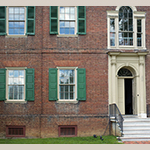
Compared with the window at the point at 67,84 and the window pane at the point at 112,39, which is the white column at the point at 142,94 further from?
the window at the point at 67,84

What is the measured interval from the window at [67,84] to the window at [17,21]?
2.84 metres

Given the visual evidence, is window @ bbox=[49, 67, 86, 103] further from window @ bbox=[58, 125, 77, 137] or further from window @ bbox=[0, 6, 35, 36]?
window @ bbox=[0, 6, 35, 36]

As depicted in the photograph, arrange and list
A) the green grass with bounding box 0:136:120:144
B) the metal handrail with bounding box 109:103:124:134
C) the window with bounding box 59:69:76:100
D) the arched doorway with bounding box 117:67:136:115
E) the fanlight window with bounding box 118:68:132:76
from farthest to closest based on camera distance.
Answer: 1. the fanlight window with bounding box 118:68:132:76
2. the arched doorway with bounding box 117:67:136:115
3. the window with bounding box 59:69:76:100
4. the metal handrail with bounding box 109:103:124:134
5. the green grass with bounding box 0:136:120:144

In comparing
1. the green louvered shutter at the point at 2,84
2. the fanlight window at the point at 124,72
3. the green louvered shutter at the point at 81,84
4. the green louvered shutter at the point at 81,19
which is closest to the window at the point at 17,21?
the green louvered shutter at the point at 2,84

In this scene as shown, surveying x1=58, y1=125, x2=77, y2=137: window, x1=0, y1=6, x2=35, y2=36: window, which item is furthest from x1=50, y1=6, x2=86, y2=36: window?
x1=58, y1=125, x2=77, y2=137: window

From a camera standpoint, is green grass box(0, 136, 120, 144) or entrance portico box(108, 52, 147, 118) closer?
green grass box(0, 136, 120, 144)

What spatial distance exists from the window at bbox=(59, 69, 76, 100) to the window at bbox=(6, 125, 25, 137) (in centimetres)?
271

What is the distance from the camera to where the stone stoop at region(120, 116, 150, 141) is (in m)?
11.7

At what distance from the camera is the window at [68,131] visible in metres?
13.4

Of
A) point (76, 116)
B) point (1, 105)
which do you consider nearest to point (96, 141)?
point (76, 116)

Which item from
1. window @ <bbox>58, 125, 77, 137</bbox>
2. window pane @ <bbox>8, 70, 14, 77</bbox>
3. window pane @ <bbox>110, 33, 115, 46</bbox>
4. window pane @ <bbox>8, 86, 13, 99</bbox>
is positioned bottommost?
window @ <bbox>58, 125, 77, 137</bbox>

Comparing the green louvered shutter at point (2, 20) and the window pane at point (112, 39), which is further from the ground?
Result: the green louvered shutter at point (2, 20)

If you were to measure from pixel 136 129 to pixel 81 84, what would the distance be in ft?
12.1

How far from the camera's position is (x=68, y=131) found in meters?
13.4
